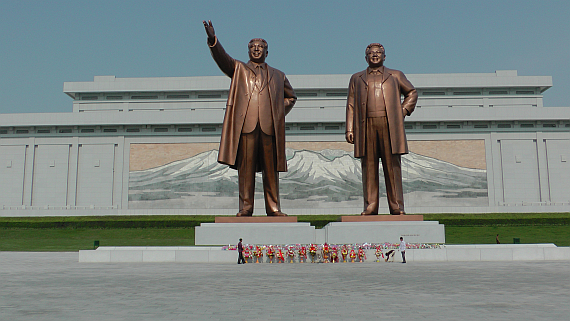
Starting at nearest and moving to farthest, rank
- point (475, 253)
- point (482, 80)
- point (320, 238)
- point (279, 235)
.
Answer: point (279, 235), point (475, 253), point (320, 238), point (482, 80)

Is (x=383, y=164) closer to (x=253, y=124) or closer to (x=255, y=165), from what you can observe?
(x=255, y=165)

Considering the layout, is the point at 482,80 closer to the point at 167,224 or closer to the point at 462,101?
the point at 462,101

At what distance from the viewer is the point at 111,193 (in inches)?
1168

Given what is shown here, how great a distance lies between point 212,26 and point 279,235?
3.96 meters

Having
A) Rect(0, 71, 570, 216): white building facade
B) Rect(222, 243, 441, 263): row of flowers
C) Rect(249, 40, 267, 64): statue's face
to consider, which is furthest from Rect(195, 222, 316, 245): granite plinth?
Rect(0, 71, 570, 216): white building facade

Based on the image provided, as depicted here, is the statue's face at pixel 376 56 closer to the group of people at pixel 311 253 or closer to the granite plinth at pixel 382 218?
the granite plinth at pixel 382 218

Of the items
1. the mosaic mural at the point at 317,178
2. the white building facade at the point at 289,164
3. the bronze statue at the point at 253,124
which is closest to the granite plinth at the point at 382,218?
the bronze statue at the point at 253,124

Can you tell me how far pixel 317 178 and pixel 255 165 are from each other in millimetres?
19513

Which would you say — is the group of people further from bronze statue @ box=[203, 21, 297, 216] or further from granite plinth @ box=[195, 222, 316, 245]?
bronze statue @ box=[203, 21, 297, 216]

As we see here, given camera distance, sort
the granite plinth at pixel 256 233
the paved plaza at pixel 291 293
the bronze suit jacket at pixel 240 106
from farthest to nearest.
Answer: the bronze suit jacket at pixel 240 106, the granite plinth at pixel 256 233, the paved plaza at pixel 291 293

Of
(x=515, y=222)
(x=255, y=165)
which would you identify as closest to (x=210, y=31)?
(x=255, y=165)

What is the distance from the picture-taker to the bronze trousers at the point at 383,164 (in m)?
10.0

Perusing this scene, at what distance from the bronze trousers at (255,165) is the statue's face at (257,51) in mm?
1356

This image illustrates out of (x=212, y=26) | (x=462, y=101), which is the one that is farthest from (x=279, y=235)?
(x=462, y=101)
